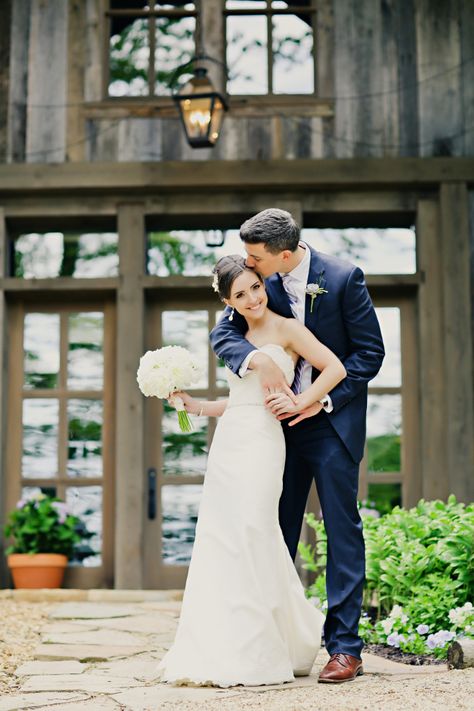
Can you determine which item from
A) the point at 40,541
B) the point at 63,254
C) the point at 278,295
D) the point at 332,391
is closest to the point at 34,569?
the point at 40,541

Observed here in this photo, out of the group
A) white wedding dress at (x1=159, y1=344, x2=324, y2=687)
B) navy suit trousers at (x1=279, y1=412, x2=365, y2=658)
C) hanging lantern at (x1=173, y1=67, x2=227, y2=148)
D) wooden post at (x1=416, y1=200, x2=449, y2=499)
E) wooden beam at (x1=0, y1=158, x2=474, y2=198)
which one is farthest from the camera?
wooden beam at (x1=0, y1=158, x2=474, y2=198)

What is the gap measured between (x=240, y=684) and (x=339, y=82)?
16.6ft

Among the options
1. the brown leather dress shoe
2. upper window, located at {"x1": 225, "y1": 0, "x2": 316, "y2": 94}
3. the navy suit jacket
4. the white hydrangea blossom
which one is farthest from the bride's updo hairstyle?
upper window, located at {"x1": 225, "y1": 0, "x2": 316, "y2": 94}

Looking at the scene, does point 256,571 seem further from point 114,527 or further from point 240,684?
point 114,527

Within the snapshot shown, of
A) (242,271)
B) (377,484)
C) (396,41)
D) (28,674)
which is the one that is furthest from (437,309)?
(28,674)

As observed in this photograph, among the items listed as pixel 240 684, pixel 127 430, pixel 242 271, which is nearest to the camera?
pixel 240 684

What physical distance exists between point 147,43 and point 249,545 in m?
5.01

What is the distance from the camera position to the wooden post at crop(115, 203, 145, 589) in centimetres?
744

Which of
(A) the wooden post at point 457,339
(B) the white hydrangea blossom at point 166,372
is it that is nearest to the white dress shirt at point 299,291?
(B) the white hydrangea blossom at point 166,372

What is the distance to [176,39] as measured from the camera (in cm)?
795

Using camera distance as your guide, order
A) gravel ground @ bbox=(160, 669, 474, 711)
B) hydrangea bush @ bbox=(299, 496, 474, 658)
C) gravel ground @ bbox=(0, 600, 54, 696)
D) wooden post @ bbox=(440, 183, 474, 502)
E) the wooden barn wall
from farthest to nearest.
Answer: the wooden barn wall
wooden post @ bbox=(440, 183, 474, 502)
hydrangea bush @ bbox=(299, 496, 474, 658)
gravel ground @ bbox=(0, 600, 54, 696)
gravel ground @ bbox=(160, 669, 474, 711)

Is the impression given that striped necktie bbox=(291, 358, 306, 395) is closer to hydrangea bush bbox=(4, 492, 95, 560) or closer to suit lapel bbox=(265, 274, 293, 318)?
suit lapel bbox=(265, 274, 293, 318)

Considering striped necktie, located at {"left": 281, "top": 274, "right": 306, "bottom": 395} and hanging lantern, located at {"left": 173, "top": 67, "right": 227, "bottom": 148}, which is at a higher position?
hanging lantern, located at {"left": 173, "top": 67, "right": 227, "bottom": 148}

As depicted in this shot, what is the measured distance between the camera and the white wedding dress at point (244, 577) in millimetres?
3852
